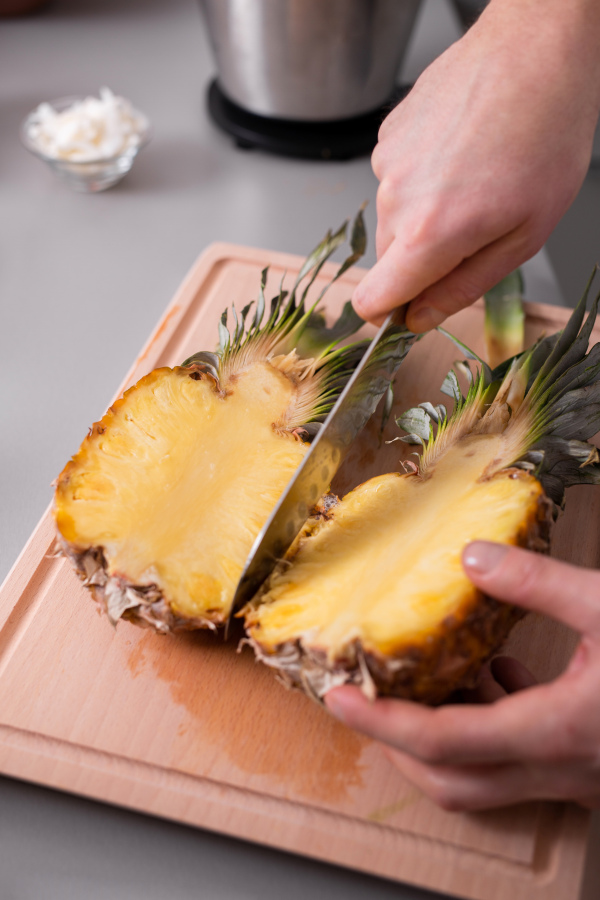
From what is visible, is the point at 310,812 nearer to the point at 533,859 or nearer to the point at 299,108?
the point at 533,859

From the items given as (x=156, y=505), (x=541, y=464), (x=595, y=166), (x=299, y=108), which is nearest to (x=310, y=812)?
(x=156, y=505)

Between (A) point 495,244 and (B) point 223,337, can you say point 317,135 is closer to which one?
(B) point 223,337

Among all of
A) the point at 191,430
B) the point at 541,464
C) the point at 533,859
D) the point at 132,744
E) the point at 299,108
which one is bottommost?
the point at 533,859

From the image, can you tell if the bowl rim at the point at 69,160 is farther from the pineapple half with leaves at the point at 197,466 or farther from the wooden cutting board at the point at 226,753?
the wooden cutting board at the point at 226,753

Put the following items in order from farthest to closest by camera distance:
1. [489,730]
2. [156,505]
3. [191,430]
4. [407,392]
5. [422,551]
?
[407,392] < [191,430] < [156,505] < [422,551] < [489,730]

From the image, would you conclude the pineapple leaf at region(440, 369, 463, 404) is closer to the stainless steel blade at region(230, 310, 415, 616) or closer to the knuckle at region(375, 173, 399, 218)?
the stainless steel blade at region(230, 310, 415, 616)

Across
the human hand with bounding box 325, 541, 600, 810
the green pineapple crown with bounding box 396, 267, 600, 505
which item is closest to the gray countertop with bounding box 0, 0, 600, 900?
the human hand with bounding box 325, 541, 600, 810

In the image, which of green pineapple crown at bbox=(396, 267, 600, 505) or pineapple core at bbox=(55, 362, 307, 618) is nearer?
pineapple core at bbox=(55, 362, 307, 618)
